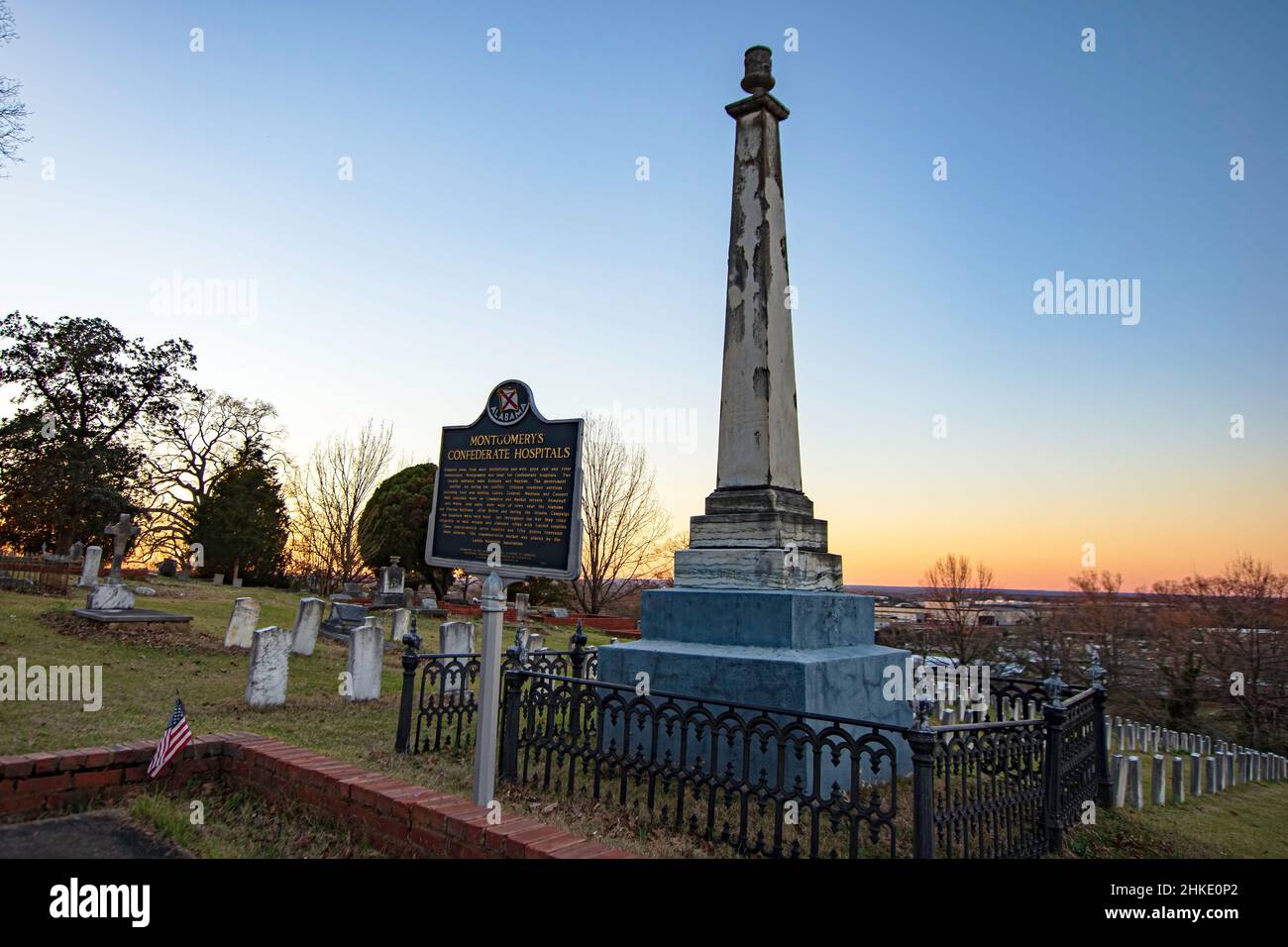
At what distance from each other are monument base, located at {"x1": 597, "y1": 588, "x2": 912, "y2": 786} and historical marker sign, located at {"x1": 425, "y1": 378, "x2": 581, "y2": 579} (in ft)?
6.37

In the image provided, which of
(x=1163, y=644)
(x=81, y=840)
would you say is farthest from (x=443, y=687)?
(x=1163, y=644)

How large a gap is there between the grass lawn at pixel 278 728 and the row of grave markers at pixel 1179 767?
45cm

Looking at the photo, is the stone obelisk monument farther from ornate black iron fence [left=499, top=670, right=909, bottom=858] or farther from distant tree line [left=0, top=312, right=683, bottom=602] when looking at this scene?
distant tree line [left=0, top=312, right=683, bottom=602]

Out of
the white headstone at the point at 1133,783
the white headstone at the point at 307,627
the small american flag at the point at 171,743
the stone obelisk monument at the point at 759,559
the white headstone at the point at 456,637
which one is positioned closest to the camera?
the small american flag at the point at 171,743

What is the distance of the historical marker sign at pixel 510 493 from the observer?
449 centimetres

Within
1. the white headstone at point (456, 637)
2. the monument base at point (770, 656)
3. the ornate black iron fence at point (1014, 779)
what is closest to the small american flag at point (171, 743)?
the monument base at point (770, 656)

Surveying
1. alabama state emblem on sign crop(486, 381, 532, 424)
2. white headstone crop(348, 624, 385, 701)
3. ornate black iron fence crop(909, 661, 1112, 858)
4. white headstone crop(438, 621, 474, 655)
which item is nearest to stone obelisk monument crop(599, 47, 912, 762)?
ornate black iron fence crop(909, 661, 1112, 858)

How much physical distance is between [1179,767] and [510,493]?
16.4 m

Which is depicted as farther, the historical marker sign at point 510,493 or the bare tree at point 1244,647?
the bare tree at point 1244,647

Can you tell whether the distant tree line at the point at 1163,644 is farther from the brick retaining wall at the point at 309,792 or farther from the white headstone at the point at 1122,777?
the brick retaining wall at the point at 309,792

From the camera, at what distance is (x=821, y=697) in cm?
548

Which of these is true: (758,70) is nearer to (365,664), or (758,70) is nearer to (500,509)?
(500,509)

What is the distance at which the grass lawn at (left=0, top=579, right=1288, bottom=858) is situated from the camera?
4.55m
